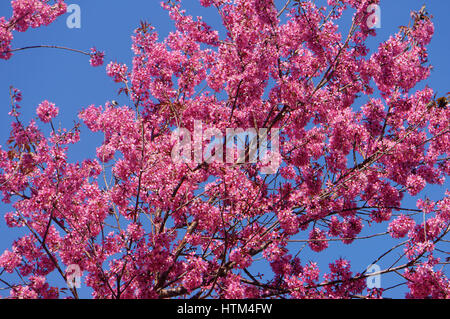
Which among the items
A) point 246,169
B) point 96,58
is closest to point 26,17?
point 96,58

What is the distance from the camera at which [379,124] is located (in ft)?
Result: 29.6

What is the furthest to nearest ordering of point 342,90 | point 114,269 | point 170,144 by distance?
point 342,90, point 170,144, point 114,269

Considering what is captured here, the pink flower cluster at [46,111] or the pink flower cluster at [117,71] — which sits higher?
the pink flower cluster at [117,71]

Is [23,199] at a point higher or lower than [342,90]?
lower

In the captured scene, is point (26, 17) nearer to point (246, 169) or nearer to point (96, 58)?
point (96, 58)

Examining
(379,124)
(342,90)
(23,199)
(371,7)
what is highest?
(371,7)

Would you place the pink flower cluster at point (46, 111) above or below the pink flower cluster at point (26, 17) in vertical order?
below

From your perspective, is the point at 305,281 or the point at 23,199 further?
the point at 23,199

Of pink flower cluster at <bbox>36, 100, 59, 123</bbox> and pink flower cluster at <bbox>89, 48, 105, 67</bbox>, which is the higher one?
pink flower cluster at <bbox>89, 48, 105, 67</bbox>

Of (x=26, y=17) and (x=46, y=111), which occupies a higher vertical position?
(x=26, y=17)

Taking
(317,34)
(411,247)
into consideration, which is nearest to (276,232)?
(411,247)
